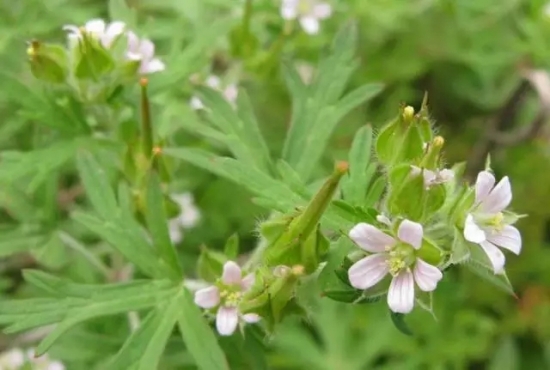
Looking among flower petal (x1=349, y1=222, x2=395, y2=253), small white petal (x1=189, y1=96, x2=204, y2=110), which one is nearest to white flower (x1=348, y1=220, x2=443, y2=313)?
flower petal (x1=349, y1=222, x2=395, y2=253)

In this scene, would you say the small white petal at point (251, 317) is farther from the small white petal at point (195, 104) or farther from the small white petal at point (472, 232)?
the small white petal at point (195, 104)

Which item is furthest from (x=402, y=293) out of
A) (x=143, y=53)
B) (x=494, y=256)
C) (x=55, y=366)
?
(x=55, y=366)

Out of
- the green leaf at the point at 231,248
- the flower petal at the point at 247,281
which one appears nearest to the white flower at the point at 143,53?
the green leaf at the point at 231,248

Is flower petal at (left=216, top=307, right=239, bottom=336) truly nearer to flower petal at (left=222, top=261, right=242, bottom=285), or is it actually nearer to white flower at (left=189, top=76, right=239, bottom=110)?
flower petal at (left=222, top=261, right=242, bottom=285)

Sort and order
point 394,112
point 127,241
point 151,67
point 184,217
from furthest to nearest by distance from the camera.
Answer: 1. point 394,112
2. point 184,217
3. point 151,67
4. point 127,241

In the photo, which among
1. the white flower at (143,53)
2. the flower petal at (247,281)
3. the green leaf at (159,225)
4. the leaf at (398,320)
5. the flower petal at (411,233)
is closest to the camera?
the flower petal at (411,233)

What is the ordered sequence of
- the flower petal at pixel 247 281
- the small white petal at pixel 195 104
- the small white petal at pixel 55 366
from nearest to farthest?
the flower petal at pixel 247 281, the small white petal at pixel 55 366, the small white petal at pixel 195 104

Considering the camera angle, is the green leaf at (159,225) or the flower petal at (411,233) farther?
the green leaf at (159,225)

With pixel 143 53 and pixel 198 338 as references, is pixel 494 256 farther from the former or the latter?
pixel 143 53
